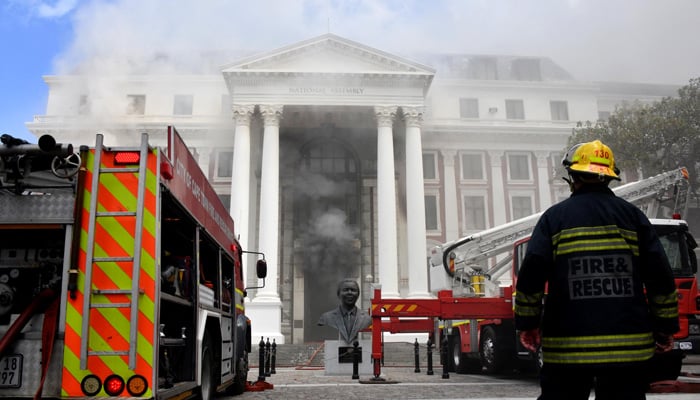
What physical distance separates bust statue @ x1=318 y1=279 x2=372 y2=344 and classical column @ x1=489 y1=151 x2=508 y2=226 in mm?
21906

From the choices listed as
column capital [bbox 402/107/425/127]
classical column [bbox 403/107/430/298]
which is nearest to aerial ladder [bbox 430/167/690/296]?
classical column [bbox 403/107/430/298]

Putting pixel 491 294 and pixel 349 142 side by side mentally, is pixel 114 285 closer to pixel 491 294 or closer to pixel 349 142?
pixel 491 294

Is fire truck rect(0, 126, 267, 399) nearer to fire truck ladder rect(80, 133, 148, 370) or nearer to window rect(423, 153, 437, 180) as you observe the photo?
fire truck ladder rect(80, 133, 148, 370)

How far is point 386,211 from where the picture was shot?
2652 cm

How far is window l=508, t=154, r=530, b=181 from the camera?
1357 inches

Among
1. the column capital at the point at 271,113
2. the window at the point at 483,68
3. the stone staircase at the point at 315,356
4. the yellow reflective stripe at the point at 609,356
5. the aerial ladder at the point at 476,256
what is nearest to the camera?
the yellow reflective stripe at the point at 609,356

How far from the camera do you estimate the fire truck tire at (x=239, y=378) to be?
8.27 m

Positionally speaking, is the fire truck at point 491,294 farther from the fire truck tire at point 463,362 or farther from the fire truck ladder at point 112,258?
the fire truck ladder at point 112,258

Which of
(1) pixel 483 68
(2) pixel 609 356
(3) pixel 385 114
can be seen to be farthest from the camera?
(1) pixel 483 68

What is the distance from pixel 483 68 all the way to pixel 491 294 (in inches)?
1072

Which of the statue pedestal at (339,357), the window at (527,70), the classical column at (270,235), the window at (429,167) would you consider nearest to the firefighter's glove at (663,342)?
the statue pedestal at (339,357)

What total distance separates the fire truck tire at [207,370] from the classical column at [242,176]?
1978 centimetres

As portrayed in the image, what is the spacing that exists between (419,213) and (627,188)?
12.6 m

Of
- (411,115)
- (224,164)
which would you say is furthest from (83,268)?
(224,164)
